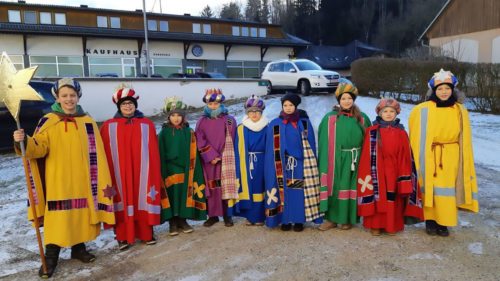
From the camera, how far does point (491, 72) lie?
1197 centimetres

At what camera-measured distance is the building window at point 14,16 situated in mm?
25609

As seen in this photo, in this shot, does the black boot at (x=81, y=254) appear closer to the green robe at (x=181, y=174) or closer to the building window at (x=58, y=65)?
the green robe at (x=181, y=174)

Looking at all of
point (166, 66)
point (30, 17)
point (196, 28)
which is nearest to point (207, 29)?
point (196, 28)

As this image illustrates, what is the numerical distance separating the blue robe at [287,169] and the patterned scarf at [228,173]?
14.8 inches

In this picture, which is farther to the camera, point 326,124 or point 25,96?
point 326,124

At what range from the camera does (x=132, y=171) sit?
429 cm

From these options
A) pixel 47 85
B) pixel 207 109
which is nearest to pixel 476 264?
pixel 207 109

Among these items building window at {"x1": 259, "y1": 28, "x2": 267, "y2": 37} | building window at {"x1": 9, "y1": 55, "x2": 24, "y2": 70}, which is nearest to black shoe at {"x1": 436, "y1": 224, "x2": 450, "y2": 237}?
building window at {"x1": 9, "y1": 55, "x2": 24, "y2": 70}

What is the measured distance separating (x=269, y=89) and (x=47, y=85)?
9739 mm

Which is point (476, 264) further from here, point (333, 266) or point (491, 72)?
point (491, 72)

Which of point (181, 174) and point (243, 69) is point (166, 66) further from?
point (181, 174)

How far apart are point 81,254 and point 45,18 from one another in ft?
87.3

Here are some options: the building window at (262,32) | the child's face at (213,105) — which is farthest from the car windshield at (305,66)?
the building window at (262,32)

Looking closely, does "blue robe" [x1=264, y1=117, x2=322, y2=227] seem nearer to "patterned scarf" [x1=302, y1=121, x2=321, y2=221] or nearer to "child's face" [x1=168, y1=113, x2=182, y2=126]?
"patterned scarf" [x1=302, y1=121, x2=321, y2=221]
